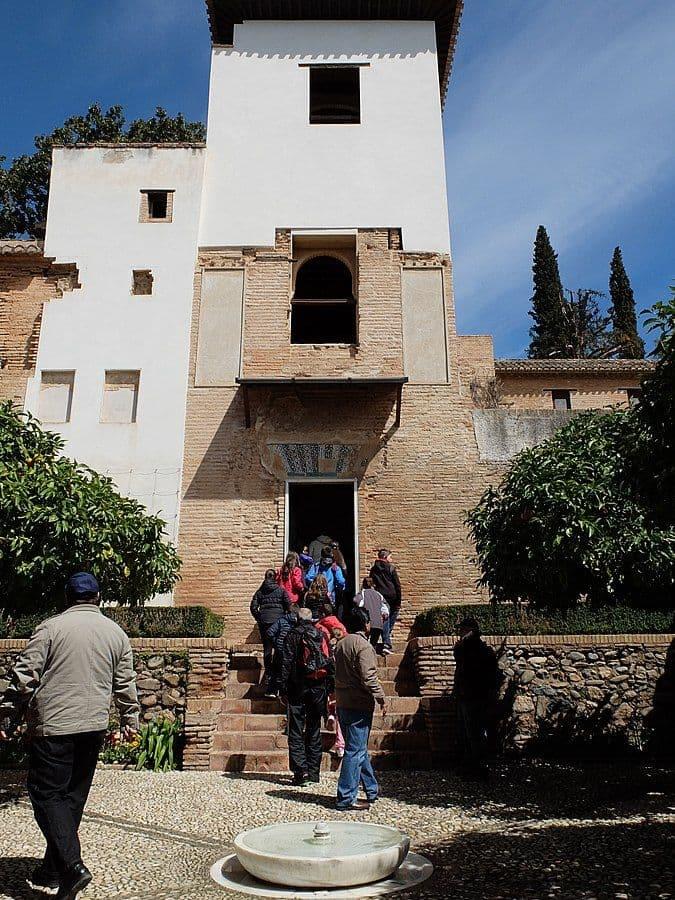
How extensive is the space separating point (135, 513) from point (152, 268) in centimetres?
637

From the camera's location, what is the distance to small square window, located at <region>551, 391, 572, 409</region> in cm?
2414

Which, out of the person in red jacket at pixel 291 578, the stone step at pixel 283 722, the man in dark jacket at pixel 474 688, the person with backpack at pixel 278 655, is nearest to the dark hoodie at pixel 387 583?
the person in red jacket at pixel 291 578

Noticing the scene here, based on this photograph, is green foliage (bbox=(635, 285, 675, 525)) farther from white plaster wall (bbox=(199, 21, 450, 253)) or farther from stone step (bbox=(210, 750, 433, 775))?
white plaster wall (bbox=(199, 21, 450, 253))

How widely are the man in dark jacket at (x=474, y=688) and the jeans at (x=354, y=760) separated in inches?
61.8

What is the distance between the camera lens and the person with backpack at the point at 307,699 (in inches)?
279

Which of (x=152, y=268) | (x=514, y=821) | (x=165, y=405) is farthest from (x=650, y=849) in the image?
(x=152, y=268)

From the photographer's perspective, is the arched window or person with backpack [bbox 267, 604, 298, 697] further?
the arched window

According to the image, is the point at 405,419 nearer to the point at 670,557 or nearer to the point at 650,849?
the point at 670,557

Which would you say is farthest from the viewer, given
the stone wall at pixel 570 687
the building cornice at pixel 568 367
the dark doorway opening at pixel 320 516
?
the building cornice at pixel 568 367

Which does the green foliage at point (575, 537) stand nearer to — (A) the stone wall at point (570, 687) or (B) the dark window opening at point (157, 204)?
(A) the stone wall at point (570, 687)

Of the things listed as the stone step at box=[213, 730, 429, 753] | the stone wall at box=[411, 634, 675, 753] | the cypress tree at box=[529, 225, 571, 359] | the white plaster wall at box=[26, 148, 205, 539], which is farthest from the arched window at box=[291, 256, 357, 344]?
the cypress tree at box=[529, 225, 571, 359]

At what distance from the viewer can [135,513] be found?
930 cm

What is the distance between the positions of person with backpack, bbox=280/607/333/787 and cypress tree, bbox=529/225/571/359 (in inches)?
1102

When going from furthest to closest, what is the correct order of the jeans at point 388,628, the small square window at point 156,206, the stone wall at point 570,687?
the small square window at point 156,206 < the jeans at point 388,628 < the stone wall at point 570,687
